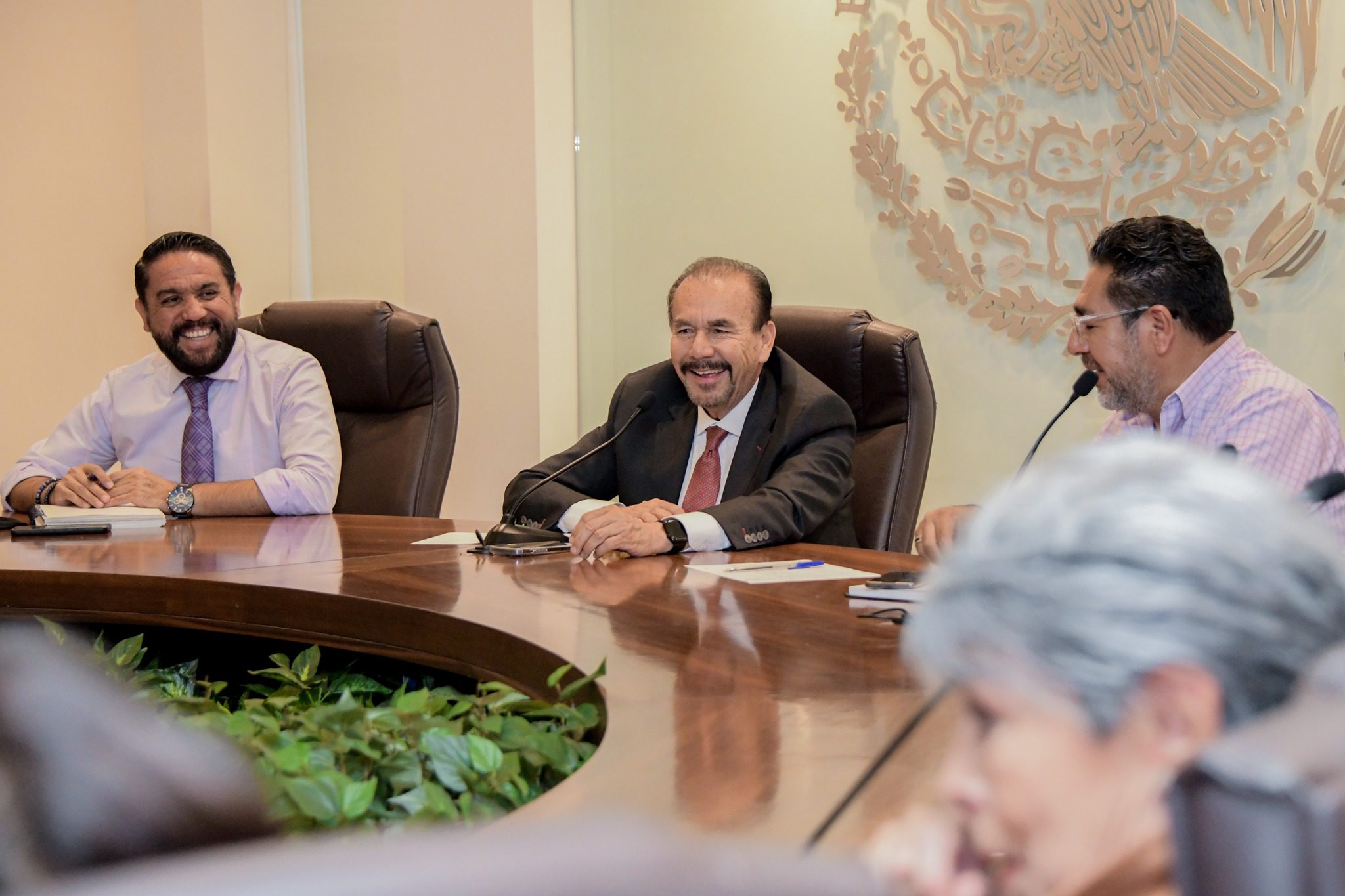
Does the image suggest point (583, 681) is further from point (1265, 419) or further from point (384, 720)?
point (1265, 419)

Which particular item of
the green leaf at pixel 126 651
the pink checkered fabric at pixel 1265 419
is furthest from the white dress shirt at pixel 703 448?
the green leaf at pixel 126 651

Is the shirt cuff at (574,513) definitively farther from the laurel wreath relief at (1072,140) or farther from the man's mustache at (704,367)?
the laurel wreath relief at (1072,140)

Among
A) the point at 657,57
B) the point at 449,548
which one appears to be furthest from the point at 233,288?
the point at 657,57

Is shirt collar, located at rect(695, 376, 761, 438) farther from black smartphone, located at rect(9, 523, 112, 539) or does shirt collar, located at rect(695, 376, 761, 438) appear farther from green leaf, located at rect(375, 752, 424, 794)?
green leaf, located at rect(375, 752, 424, 794)

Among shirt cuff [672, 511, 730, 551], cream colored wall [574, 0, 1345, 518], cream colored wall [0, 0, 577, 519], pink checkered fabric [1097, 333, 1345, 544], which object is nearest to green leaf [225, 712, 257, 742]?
shirt cuff [672, 511, 730, 551]

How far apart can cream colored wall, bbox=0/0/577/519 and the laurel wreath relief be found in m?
Answer: 1.11

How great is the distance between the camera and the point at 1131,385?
2.44 meters

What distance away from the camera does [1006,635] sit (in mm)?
386

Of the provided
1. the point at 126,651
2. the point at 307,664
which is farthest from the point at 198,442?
the point at 307,664

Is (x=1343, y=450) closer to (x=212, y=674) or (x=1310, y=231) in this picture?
(x=1310, y=231)

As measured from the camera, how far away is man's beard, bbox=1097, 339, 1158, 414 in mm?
2418

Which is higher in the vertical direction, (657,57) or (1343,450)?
(657,57)

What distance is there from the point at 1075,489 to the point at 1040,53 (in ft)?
11.1

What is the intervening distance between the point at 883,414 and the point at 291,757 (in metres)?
2.01
